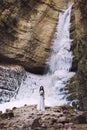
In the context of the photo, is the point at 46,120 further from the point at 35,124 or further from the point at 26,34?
the point at 26,34

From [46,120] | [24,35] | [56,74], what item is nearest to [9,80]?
[56,74]

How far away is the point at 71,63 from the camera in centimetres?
2875

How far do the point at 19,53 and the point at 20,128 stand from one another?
13.1m

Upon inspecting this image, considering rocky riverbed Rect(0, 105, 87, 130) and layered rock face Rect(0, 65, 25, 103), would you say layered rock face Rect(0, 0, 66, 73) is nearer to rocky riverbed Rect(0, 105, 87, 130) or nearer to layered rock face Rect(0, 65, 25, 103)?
layered rock face Rect(0, 65, 25, 103)

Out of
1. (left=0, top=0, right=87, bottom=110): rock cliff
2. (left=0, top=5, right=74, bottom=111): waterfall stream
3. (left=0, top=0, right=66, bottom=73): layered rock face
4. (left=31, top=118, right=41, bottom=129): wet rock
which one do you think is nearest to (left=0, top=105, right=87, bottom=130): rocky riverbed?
A: (left=31, top=118, right=41, bottom=129): wet rock

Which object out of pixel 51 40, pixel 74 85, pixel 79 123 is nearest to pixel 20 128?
pixel 79 123

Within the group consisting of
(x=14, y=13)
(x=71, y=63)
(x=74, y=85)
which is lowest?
(x=74, y=85)

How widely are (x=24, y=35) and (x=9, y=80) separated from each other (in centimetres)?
411

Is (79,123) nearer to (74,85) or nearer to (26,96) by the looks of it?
(74,85)

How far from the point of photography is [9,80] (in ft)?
95.6

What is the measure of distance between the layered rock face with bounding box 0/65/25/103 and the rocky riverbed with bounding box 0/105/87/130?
558cm

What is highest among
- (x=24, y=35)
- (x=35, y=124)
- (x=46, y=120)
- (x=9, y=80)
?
(x=24, y=35)

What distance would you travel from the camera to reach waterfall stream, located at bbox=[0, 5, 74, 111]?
26.6m

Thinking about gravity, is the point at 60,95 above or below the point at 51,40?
below
